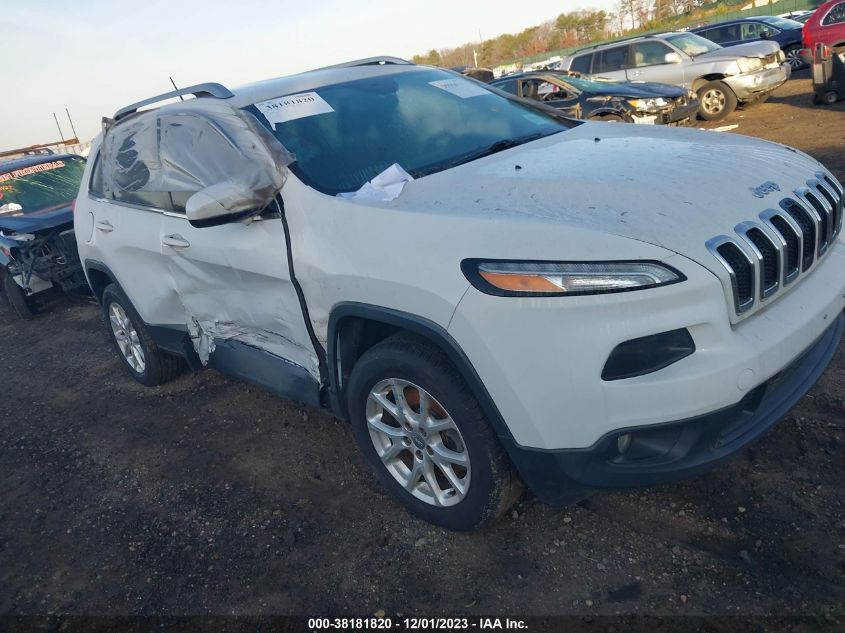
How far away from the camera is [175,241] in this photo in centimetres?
357

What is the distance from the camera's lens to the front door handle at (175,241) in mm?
3484

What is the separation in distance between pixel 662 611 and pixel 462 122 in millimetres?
2379

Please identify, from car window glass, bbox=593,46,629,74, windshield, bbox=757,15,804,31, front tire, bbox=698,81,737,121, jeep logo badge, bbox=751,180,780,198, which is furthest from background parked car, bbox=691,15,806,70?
jeep logo badge, bbox=751,180,780,198

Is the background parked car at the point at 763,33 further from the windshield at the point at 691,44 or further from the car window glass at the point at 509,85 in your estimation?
the car window glass at the point at 509,85

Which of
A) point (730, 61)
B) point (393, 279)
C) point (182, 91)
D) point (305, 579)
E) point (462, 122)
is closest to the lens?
point (393, 279)

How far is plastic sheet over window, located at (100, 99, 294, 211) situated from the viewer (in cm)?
289

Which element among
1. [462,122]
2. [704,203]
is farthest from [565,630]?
[462,122]

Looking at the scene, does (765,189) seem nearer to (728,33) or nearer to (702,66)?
(702,66)

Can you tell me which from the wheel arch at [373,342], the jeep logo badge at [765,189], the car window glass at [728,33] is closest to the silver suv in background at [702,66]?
the car window glass at [728,33]

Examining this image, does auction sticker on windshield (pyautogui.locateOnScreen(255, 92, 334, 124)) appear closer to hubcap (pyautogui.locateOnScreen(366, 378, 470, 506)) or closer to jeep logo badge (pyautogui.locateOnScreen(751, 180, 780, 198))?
hubcap (pyautogui.locateOnScreen(366, 378, 470, 506))

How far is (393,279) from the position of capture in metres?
2.39

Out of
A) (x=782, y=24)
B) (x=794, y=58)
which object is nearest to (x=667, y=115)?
(x=794, y=58)

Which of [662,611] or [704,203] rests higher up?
[704,203]

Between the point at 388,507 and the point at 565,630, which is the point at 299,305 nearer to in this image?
the point at 388,507
